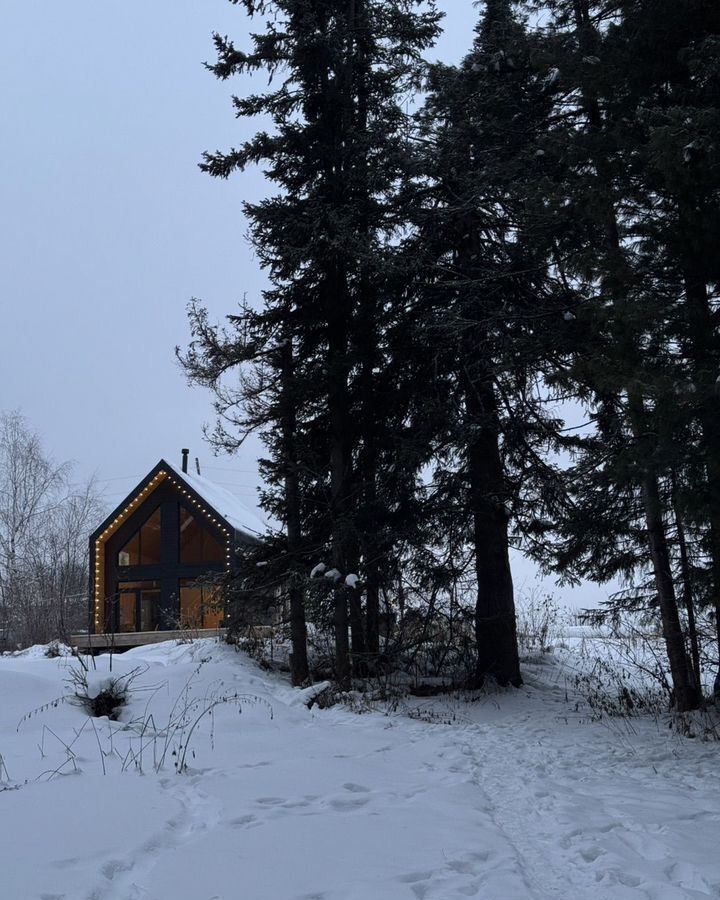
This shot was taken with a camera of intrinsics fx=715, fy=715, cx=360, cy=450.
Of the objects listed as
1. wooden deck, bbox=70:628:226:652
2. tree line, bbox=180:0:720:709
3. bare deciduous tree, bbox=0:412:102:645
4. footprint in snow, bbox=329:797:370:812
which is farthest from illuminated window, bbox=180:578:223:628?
footprint in snow, bbox=329:797:370:812

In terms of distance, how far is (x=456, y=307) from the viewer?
34.5ft

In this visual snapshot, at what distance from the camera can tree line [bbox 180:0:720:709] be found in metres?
7.70

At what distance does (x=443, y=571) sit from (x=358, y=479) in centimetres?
232

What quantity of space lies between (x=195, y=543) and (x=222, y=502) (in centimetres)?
187

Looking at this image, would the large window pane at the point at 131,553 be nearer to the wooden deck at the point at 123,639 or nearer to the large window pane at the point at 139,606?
the large window pane at the point at 139,606

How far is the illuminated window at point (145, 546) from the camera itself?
2673 centimetres

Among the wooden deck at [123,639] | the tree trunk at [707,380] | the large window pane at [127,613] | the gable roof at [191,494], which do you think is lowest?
the wooden deck at [123,639]

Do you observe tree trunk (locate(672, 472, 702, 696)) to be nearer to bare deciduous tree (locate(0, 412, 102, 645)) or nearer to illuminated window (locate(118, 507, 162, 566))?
bare deciduous tree (locate(0, 412, 102, 645))

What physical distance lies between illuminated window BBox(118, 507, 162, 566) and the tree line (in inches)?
619

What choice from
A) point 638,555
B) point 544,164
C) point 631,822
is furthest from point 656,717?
point 544,164

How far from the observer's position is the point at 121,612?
88.2 ft

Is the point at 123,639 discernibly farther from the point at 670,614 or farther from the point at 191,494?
the point at 670,614

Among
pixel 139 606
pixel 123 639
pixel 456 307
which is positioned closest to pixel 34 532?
pixel 139 606

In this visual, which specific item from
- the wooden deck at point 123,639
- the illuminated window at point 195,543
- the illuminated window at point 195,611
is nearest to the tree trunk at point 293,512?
the illuminated window at point 195,611
